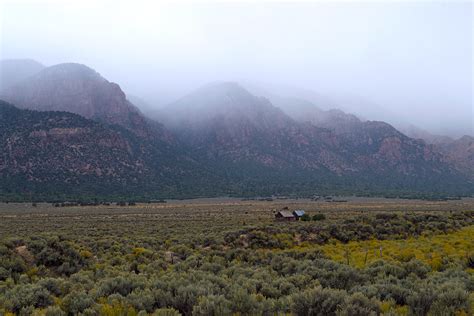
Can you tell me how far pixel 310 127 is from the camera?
186625mm

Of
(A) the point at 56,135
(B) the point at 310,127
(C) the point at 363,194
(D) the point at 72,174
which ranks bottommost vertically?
(C) the point at 363,194

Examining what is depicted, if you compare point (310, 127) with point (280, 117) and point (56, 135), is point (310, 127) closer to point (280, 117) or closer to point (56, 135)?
point (280, 117)

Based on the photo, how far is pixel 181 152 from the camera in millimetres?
143625

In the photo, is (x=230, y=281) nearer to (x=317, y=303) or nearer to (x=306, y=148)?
(x=317, y=303)

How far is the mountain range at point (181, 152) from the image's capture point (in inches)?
3898

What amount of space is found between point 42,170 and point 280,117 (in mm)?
121768

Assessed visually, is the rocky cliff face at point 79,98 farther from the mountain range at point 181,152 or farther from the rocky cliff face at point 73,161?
the rocky cliff face at point 73,161

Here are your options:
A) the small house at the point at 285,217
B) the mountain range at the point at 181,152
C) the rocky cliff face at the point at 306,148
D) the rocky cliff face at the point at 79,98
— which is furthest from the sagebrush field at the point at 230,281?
the rocky cliff face at the point at 79,98

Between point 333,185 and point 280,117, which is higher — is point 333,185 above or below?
below

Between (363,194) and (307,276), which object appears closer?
(307,276)

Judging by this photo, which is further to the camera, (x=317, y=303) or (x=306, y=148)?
(x=306, y=148)

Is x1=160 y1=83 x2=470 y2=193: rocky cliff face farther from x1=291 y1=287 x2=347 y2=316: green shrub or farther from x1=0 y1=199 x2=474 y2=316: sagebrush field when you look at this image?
x1=291 y1=287 x2=347 y2=316: green shrub

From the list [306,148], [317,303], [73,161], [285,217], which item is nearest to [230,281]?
[317,303]

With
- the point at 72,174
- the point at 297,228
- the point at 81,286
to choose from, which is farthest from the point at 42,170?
the point at 81,286
